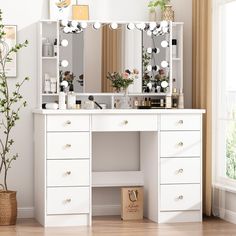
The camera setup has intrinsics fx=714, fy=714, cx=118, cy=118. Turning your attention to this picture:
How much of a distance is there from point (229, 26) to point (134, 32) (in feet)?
2.73

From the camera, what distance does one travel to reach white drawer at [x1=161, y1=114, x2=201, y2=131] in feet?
19.1

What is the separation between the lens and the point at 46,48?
6.07m

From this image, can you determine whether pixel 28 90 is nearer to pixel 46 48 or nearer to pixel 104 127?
pixel 46 48

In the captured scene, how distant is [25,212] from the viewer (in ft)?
20.2

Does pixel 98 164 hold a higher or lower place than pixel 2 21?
lower

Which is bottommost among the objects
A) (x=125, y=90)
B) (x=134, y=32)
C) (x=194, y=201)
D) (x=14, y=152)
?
(x=194, y=201)

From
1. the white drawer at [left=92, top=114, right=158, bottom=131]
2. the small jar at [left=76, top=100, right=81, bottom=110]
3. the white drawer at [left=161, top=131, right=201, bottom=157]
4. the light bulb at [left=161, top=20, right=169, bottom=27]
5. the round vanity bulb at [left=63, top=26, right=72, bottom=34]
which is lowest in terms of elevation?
the white drawer at [left=161, top=131, right=201, bottom=157]

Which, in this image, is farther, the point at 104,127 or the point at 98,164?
the point at 98,164

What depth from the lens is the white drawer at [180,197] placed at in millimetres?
5855

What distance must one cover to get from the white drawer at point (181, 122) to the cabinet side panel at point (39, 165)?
978 millimetres

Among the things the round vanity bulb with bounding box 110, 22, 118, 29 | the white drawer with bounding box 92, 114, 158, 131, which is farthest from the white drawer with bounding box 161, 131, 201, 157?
the round vanity bulb with bounding box 110, 22, 118, 29

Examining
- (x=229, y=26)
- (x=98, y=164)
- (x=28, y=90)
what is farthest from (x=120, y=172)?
(x=229, y=26)

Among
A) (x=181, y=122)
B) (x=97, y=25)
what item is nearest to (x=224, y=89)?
(x=181, y=122)

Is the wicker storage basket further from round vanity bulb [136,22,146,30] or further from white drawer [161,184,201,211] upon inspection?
round vanity bulb [136,22,146,30]
